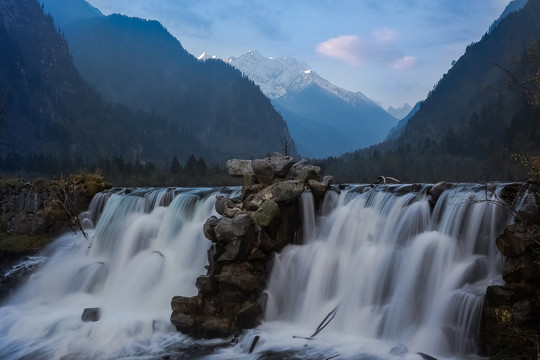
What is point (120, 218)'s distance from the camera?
2288 centimetres

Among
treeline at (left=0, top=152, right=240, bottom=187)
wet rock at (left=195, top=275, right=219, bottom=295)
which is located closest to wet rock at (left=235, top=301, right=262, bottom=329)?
wet rock at (left=195, top=275, right=219, bottom=295)

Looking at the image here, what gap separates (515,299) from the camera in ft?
35.0

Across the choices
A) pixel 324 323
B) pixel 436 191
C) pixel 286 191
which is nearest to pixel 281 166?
pixel 286 191

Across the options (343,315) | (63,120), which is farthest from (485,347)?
(63,120)

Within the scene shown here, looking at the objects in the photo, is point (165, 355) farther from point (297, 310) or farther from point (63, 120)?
point (63, 120)

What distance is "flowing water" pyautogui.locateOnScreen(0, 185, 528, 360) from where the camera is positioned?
12492mm

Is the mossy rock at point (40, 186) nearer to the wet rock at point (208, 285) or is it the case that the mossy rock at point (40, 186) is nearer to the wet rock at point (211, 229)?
the wet rock at point (211, 229)

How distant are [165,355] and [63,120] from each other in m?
187

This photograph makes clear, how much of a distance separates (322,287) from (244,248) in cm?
302

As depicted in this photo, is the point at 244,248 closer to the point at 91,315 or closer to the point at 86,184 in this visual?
the point at 91,315

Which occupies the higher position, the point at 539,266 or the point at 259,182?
the point at 259,182

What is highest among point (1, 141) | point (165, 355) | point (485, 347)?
point (1, 141)

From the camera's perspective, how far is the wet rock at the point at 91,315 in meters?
15.4

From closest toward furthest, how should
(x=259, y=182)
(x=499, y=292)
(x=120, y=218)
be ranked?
1. (x=499, y=292)
2. (x=259, y=182)
3. (x=120, y=218)
